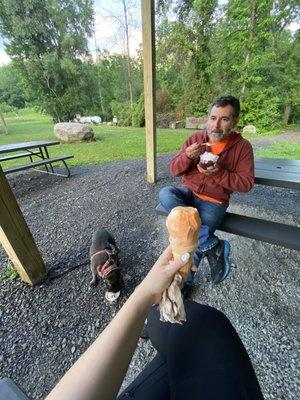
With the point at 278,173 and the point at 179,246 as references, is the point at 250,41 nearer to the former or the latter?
the point at 278,173

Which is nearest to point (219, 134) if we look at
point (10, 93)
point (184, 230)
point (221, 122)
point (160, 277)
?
point (221, 122)

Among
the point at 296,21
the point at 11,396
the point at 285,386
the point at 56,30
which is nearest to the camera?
the point at 11,396

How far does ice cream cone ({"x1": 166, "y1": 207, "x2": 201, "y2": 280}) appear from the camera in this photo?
0.90 m

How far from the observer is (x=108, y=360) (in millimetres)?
501

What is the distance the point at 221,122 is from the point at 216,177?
1.60ft

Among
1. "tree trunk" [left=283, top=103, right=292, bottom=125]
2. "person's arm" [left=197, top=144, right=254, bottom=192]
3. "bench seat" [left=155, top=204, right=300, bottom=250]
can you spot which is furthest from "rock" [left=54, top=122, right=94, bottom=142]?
"tree trunk" [left=283, top=103, right=292, bottom=125]

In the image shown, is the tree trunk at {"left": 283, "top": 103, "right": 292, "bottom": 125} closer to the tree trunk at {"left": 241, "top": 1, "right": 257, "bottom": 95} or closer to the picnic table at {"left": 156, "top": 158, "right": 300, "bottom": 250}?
the tree trunk at {"left": 241, "top": 1, "right": 257, "bottom": 95}

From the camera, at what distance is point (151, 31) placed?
305 cm

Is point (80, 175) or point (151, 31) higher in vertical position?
point (151, 31)

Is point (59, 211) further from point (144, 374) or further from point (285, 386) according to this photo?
point (285, 386)

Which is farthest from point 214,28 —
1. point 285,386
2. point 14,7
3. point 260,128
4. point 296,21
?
point 285,386

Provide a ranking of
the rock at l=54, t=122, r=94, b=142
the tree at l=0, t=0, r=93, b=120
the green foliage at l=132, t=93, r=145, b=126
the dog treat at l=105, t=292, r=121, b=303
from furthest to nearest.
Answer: the green foliage at l=132, t=93, r=145, b=126 → the tree at l=0, t=0, r=93, b=120 → the rock at l=54, t=122, r=94, b=142 → the dog treat at l=105, t=292, r=121, b=303

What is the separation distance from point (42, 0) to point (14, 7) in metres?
1.83

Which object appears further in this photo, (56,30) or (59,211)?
(56,30)
